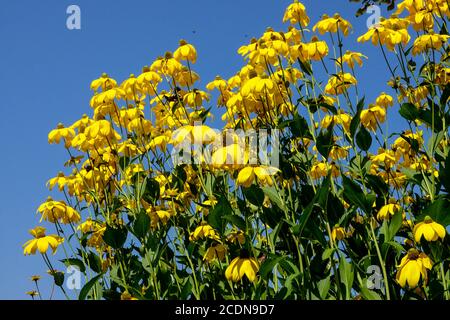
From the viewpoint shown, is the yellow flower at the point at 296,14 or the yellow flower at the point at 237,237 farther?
the yellow flower at the point at 296,14

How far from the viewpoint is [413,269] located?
12.7ft

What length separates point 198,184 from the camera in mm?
5656

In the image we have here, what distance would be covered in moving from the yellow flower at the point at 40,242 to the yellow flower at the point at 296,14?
2418mm

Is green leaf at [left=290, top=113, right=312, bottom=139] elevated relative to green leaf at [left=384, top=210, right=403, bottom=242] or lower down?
elevated

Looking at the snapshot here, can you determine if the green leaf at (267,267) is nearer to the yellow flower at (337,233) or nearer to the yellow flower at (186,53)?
the yellow flower at (337,233)

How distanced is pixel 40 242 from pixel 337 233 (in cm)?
198

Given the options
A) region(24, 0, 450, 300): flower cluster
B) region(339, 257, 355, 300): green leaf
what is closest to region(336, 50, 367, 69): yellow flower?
region(24, 0, 450, 300): flower cluster

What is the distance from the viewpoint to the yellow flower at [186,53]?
5.30 meters

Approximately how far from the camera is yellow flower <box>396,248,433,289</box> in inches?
152

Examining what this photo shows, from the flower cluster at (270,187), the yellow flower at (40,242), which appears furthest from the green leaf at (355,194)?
the yellow flower at (40,242)

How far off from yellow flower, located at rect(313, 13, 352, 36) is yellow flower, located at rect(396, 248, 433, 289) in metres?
1.98

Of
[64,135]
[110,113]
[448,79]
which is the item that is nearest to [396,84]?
[448,79]

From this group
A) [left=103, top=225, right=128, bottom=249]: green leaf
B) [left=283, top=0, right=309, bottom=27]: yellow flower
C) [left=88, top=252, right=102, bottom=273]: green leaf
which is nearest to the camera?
[left=103, top=225, right=128, bottom=249]: green leaf

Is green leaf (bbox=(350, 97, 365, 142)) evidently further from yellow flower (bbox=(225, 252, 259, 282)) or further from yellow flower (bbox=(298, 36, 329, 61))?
yellow flower (bbox=(225, 252, 259, 282))
